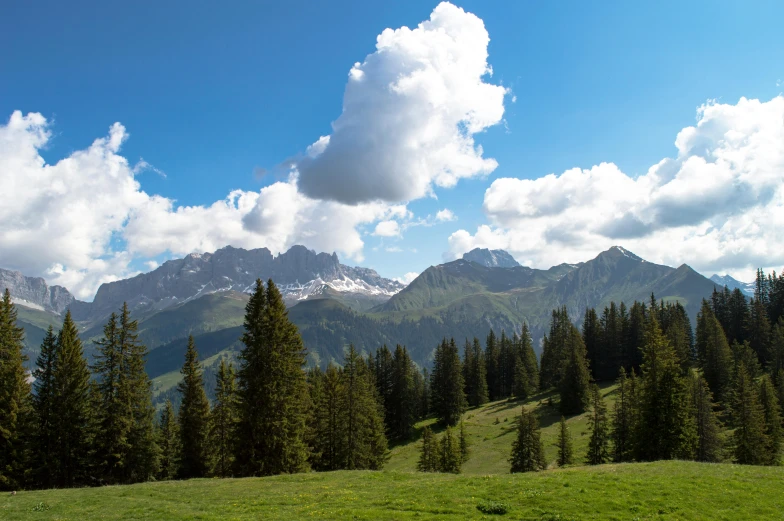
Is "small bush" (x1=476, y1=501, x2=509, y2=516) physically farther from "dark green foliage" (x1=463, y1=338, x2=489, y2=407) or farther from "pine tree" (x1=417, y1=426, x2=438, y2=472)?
"dark green foliage" (x1=463, y1=338, x2=489, y2=407)

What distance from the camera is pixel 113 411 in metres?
41.3

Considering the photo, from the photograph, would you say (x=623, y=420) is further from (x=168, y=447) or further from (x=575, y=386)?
(x=168, y=447)

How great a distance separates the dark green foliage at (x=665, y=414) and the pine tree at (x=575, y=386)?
3834cm

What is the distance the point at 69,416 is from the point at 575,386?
263 ft

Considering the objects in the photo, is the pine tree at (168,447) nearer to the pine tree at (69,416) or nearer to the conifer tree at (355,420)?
the pine tree at (69,416)

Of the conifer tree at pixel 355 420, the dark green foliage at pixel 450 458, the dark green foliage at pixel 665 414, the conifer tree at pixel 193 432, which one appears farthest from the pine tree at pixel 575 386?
the conifer tree at pixel 193 432

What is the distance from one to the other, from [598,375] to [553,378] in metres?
11.2

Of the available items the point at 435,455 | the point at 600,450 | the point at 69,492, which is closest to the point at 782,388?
the point at 600,450

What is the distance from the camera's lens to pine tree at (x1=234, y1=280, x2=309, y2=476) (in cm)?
3778

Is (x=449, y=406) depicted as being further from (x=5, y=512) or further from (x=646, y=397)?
(x=5, y=512)

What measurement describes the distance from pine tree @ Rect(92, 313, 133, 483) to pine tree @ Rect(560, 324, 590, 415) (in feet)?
245

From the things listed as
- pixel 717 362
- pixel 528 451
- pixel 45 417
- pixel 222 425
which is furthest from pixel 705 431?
pixel 45 417

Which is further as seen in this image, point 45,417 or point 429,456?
point 429,456

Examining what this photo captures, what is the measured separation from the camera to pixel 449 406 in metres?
93.5
